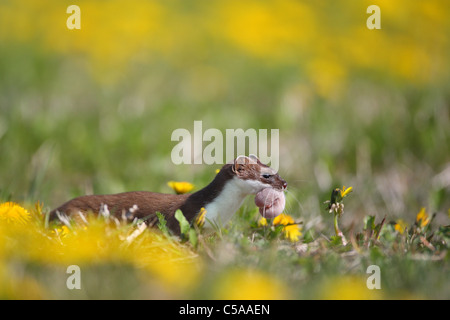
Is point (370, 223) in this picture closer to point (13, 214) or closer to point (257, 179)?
point (257, 179)

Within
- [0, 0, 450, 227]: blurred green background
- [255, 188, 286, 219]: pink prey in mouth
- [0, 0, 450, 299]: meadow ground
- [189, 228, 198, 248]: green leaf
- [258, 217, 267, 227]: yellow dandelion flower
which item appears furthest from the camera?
[0, 0, 450, 227]: blurred green background

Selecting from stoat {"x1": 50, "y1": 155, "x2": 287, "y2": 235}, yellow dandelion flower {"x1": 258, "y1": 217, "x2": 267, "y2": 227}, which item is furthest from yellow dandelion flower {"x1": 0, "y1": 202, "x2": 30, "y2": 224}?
yellow dandelion flower {"x1": 258, "y1": 217, "x2": 267, "y2": 227}

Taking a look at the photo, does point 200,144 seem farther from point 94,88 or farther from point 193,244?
point 193,244

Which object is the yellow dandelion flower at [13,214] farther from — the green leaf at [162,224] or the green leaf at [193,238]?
the green leaf at [193,238]

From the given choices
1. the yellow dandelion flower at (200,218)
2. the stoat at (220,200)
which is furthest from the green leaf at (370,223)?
the yellow dandelion flower at (200,218)

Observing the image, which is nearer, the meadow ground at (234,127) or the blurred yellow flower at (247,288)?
the blurred yellow flower at (247,288)

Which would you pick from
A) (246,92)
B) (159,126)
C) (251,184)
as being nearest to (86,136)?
(159,126)

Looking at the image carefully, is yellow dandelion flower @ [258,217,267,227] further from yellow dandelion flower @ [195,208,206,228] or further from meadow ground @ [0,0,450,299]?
yellow dandelion flower @ [195,208,206,228]
